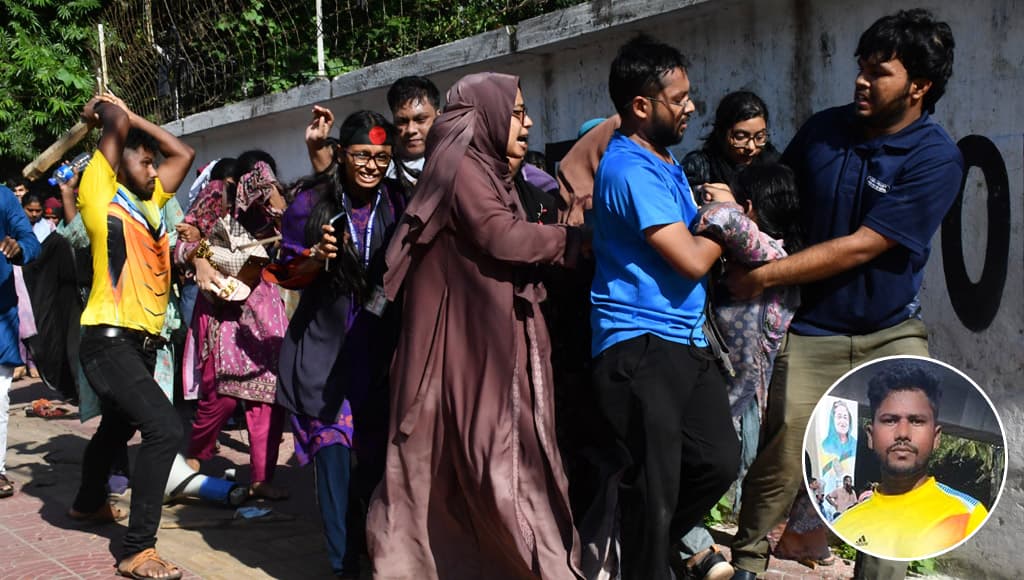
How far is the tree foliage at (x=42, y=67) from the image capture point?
44.6ft

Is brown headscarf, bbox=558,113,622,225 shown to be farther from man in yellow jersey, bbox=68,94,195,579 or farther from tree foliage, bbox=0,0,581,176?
tree foliage, bbox=0,0,581,176

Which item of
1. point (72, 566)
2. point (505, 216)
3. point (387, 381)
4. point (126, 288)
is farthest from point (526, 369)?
point (72, 566)

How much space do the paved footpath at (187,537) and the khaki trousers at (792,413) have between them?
0.83 meters

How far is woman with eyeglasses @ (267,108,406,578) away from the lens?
4.25m

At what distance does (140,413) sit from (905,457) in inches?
126

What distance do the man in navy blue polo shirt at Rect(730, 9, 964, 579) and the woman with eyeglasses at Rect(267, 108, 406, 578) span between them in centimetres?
152

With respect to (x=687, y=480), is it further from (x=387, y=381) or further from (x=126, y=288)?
(x=126, y=288)

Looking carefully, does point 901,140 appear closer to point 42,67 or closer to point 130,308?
point 130,308

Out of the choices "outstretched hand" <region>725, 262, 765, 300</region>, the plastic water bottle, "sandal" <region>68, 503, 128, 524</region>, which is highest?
the plastic water bottle

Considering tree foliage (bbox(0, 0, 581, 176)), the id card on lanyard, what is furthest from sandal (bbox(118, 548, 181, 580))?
tree foliage (bbox(0, 0, 581, 176))

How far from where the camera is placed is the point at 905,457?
3.33m

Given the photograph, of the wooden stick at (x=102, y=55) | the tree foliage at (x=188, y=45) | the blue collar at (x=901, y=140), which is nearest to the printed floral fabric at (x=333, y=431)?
the blue collar at (x=901, y=140)

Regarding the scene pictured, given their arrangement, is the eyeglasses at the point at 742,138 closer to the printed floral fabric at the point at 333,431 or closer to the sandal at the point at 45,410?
the printed floral fabric at the point at 333,431

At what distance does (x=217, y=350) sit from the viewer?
5.95 meters
